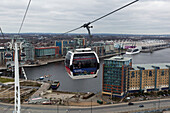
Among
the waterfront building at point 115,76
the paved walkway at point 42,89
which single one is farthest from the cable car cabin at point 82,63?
the paved walkway at point 42,89

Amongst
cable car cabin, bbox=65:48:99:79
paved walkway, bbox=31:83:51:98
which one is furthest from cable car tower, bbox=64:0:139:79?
paved walkway, bbox=31:83:51:98

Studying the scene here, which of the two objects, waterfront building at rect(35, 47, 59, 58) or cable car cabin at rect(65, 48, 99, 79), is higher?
cable car cabin at rect(65, 48, 99, 79)

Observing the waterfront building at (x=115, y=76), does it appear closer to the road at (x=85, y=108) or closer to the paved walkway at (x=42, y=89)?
the road at (x=85, y=108)

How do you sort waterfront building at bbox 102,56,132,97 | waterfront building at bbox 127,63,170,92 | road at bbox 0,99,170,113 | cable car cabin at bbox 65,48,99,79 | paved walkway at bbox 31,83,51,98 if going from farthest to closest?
paved walkway at bbox 31,83,51,98
waterfront building at bbox 127,63,170,92
waterfront building at bbox 102,56,132,97
road at bbox 0,99,170,113
cable car cabin at bbox 65,48,99,79

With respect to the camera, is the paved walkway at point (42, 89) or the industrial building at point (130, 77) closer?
the industrial building at point (130, 77)

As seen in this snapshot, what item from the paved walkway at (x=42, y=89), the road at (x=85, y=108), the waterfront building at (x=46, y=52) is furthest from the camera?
the waterfront building at (x=46, y=52)

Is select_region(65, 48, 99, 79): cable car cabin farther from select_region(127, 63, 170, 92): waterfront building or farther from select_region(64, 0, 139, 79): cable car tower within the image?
select_region(127, 63, 170, 92): waterfront building

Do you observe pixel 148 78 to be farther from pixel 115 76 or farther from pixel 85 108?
pixel 85 108

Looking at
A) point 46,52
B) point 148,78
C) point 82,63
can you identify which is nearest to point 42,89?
point 148,78

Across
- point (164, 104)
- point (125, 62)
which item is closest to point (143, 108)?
point (164, 104)
